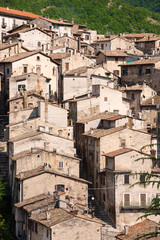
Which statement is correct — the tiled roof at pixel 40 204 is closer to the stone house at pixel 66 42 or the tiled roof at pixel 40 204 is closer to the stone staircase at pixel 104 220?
the stone staircase at pixel 104 220

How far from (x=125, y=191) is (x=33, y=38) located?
34.2 meters

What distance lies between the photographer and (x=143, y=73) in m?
70.8

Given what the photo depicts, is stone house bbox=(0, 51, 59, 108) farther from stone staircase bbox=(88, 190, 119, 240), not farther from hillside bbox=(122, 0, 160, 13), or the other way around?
hillside bbox=(122, 0, 160, 13)

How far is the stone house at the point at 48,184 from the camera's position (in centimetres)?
4644

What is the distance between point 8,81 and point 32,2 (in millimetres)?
64930

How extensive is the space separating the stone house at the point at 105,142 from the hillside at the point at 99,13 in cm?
6679

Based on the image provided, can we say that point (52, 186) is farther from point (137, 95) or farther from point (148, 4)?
point (148, 4)

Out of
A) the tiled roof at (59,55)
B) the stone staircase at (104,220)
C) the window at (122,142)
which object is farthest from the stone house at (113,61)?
the stone staircase at (104,220)

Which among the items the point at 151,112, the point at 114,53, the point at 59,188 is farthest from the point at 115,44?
the point at 59,188

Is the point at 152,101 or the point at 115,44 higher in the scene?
the point at 115,44

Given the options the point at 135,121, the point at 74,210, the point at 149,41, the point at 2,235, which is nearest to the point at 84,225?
the point at 74,210

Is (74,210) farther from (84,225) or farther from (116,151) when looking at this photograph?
(116,151)

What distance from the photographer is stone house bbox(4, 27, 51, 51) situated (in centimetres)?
7769

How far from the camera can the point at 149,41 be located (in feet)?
289
